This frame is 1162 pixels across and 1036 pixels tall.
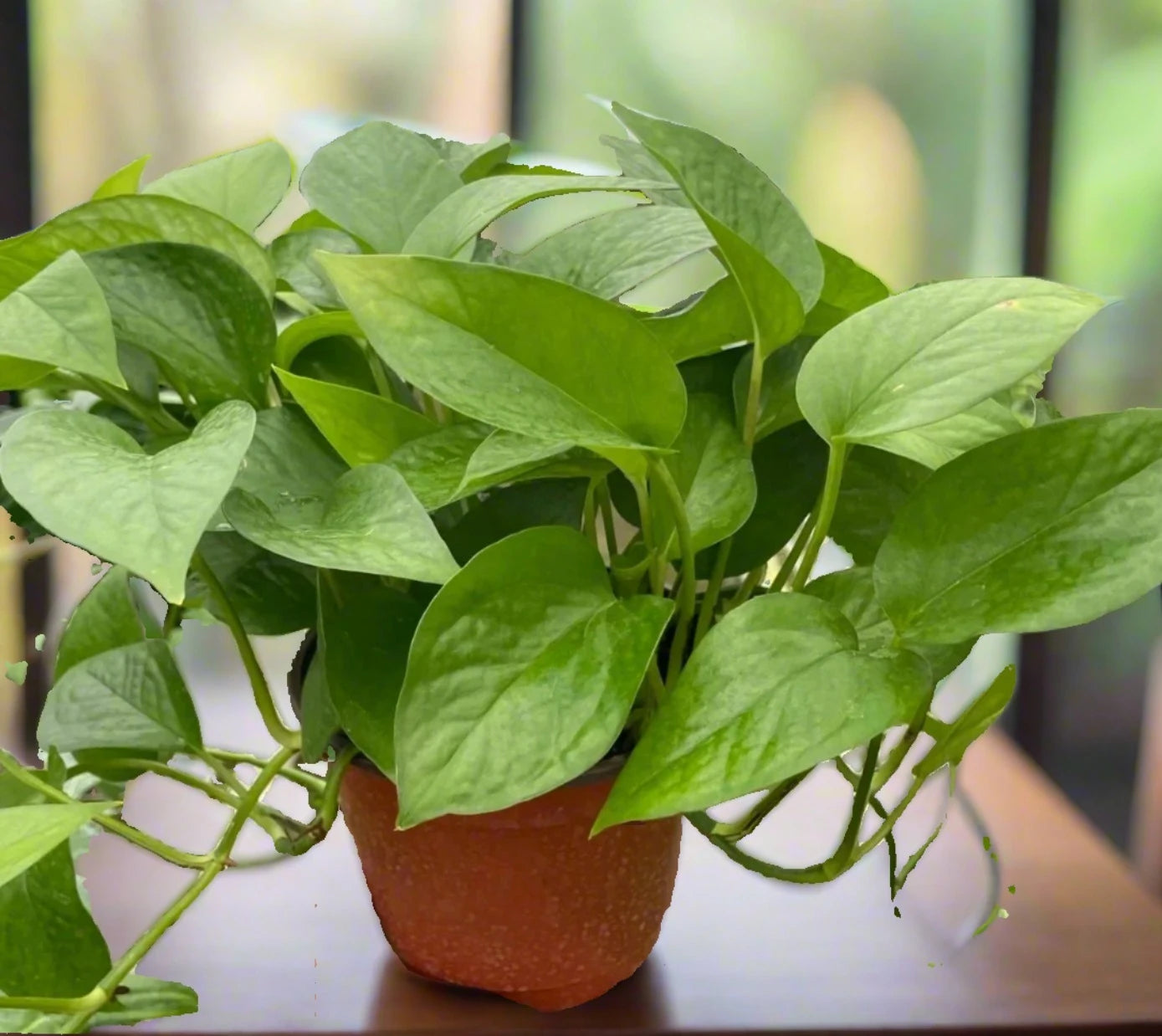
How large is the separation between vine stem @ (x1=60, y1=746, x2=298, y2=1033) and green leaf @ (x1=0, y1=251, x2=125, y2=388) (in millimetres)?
143

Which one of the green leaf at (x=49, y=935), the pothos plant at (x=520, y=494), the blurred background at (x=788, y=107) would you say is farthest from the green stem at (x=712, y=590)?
the blurred background at (x=788, y=107)

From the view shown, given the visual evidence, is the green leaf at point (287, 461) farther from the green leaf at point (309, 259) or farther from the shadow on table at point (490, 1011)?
the shadow on table at point (490, 1011)

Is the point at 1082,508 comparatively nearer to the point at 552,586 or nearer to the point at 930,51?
the point at 552,586

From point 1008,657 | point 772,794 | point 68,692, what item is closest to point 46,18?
point 68,692

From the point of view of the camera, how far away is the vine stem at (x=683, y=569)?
0.31 meters

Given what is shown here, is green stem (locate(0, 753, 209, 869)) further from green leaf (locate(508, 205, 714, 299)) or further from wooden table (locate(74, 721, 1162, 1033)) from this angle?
green leaf (locate(508, 205, 714, 299))

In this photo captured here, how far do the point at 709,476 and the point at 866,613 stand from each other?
0.07 metres

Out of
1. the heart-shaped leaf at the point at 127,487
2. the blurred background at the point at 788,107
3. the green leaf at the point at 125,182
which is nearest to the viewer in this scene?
the heart-shaped leaf at the point at 127,487

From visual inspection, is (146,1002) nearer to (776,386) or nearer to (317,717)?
(317,717)

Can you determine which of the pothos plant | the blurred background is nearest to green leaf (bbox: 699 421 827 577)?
the pothos plant

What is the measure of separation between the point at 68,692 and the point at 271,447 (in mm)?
111

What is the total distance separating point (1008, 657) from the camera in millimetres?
1393

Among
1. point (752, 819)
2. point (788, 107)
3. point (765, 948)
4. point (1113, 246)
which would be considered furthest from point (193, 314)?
point (1113, 246)

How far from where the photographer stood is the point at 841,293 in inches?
14.9
